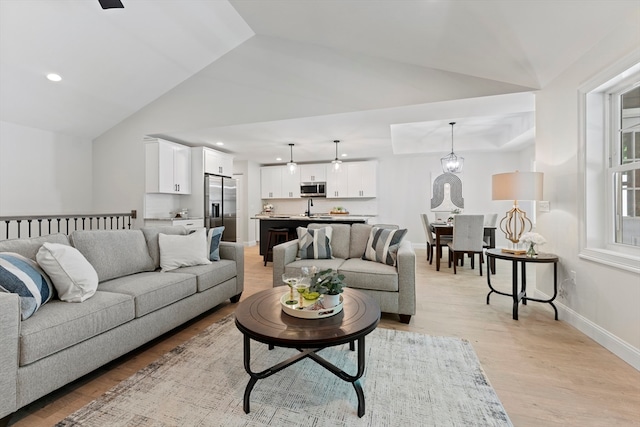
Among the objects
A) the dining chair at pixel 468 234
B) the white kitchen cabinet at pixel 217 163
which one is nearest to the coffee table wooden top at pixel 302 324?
the dining chair at pixel 468 234

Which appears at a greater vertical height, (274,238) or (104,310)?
(274,238)

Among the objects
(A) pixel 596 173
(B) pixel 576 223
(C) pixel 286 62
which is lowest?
(B) pixel 576 223

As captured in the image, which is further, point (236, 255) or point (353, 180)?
point (353, 180)

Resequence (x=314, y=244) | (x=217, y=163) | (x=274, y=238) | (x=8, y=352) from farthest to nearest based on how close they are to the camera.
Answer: (x=217, y=163) → (x=274, y=238) → (x=314, y=244) → (x=8, y=352)

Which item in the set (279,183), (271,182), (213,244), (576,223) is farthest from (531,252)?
(271,182)

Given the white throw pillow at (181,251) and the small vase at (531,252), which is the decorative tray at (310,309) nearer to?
the white throw pillow at (181,251)

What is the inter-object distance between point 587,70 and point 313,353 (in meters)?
3.14

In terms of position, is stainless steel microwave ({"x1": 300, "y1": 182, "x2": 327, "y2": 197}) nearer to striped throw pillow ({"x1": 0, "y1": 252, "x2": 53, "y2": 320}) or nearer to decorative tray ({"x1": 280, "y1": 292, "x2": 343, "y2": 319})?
decorative tray ({"x1": 280, "y1": 292, "x2": 343, "y2": 319})

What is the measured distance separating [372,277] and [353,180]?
4815mm

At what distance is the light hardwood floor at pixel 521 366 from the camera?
156cm

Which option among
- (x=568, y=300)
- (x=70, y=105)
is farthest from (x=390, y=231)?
(x=70, y=105)

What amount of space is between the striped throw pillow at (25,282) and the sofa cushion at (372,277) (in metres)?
2.14

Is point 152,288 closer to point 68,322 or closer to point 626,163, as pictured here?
point 68,322

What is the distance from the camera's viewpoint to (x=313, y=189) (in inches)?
302
